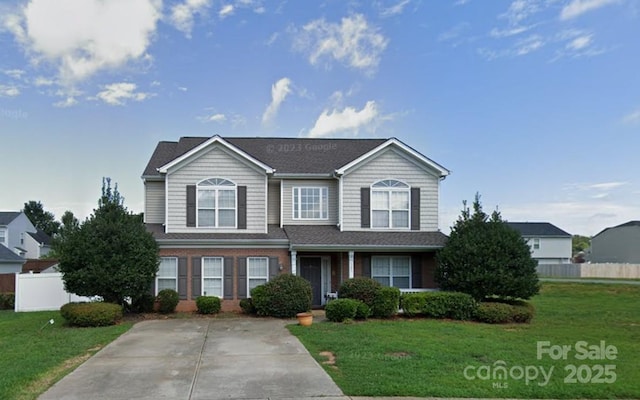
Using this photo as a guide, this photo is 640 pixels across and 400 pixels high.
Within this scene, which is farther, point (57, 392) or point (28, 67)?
point (28, 67)

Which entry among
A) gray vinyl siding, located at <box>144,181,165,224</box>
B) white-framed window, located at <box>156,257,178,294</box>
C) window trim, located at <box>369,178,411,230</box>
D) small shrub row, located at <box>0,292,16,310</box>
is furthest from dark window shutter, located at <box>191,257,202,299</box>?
small shrub row, located at <box>0,292,16,310</box>

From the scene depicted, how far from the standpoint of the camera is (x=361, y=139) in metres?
26.4

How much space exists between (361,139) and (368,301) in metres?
10.3

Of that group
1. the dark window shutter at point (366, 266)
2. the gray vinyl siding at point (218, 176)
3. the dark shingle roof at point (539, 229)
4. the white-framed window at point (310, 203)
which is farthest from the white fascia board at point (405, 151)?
the dark shingle roof at point (539, 229)

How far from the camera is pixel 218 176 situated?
21.3m

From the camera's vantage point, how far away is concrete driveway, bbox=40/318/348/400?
8461 mm

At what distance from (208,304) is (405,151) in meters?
9.81

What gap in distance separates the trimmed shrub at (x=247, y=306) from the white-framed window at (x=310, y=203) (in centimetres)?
455

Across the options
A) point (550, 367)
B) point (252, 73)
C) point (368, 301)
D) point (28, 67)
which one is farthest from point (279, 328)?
point (28, 67)

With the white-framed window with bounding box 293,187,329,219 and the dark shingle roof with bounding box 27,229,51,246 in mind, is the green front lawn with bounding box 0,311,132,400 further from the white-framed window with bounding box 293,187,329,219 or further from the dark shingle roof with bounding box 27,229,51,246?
the dark shingle roof with bounding box 27,229,51,246

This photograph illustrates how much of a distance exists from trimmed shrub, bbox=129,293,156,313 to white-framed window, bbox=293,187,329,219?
6.55 meters

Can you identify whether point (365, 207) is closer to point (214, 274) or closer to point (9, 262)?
point (214, 274)

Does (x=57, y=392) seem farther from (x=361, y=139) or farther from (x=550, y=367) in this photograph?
(x=361, y=139)

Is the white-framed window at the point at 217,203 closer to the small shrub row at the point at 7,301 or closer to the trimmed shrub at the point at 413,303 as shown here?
the trimmed shrub at the point at 413,303
